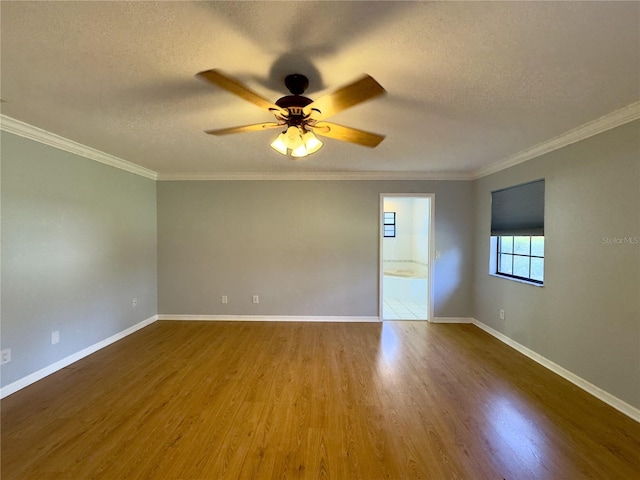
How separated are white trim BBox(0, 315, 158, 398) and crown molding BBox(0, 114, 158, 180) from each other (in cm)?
215

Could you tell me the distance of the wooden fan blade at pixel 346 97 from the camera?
134cm

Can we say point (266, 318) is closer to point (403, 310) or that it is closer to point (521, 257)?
point (403, 310)

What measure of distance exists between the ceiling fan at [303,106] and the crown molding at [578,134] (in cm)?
187

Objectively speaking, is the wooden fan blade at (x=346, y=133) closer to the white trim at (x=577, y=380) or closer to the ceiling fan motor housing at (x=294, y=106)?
the ceiling fan motor housing at (x=294, y=106)

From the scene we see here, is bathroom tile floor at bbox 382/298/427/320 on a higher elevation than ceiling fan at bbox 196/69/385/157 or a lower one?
lower

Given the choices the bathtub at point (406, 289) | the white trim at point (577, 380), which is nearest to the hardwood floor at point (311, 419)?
the white trim at point (577, 380)

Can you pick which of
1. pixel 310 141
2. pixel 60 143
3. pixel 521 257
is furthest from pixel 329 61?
pixel 521 257

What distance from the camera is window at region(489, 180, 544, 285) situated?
3043 millimetres

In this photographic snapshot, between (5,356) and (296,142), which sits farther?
(5,356)

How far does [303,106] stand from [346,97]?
28 centimetres

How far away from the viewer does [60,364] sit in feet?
9.07

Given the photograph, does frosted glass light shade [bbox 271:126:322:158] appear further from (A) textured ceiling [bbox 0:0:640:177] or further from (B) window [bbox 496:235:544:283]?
(B) window [bbox 496:235:544:283]

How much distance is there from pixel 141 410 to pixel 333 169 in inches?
134

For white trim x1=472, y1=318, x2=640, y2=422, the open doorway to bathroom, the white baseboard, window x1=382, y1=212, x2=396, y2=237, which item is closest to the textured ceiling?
white trim x1=472, y1=318, x2=640, y2=422
